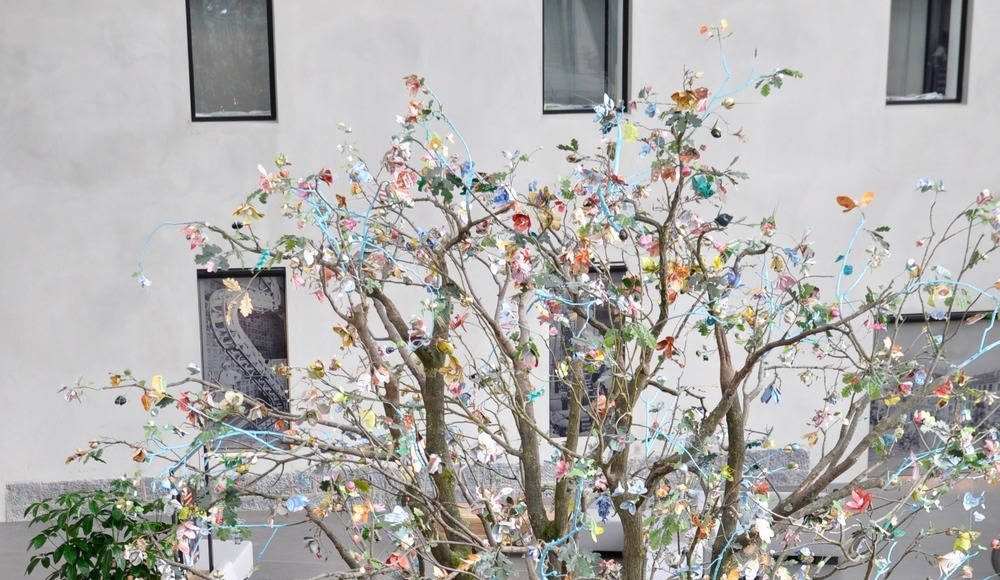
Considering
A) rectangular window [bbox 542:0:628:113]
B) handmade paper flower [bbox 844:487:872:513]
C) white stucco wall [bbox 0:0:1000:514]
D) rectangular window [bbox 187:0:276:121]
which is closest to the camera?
handmade paper flower [bbox 844:487:872:513]

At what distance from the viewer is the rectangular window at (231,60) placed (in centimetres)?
776

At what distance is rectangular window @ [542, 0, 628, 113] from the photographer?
804cm

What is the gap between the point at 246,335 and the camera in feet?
26.8

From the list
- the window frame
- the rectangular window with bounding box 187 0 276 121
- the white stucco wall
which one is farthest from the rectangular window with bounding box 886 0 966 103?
the rectangular window with bounding box 187 0 276 121

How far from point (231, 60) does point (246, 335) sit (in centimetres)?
207

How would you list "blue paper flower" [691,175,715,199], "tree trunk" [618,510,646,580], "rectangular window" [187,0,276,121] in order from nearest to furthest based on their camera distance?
"blue paper flower" [691,175,715,199] < "tree trunk" [618,510,646,580] < "rectangular window" [187,0,276,121]

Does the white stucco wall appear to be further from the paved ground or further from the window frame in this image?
the paved ground

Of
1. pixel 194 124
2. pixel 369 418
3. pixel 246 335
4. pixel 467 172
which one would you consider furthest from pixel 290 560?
pixel 467 172

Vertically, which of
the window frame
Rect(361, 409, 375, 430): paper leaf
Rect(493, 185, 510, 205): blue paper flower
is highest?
the window frame

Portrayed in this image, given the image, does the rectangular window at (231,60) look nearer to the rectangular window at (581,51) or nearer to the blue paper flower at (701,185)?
the rectangular window at (581,51)

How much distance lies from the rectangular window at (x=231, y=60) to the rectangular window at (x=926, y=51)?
15.8 ft

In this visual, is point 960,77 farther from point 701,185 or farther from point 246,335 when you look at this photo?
point 701,185

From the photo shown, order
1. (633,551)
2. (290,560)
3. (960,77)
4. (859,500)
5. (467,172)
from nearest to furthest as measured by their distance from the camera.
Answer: (467,172) < (859,500) < (633,551) < (290,560) < (960,77)

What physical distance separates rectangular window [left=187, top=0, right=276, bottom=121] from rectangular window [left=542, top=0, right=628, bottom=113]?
6.84 feet
